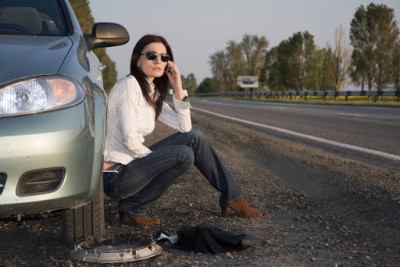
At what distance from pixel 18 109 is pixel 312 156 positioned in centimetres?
482

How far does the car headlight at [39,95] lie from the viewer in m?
2.13

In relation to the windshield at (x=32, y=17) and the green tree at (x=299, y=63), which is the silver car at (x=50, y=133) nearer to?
the windshield at (x=32, y=17)

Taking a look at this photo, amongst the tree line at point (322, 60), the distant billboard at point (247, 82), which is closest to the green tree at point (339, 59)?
the tree line at point (322, 60)

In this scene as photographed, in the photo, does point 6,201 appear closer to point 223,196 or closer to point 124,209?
point 124,209

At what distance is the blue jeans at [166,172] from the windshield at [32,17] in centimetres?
102

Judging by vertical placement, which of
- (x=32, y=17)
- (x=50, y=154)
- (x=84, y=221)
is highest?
(x=32, y=17)

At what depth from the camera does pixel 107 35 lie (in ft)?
11.0

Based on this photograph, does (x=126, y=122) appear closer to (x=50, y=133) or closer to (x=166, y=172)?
(x=166, y=172)

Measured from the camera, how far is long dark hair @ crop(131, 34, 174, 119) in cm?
341

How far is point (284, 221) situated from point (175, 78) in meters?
1.35

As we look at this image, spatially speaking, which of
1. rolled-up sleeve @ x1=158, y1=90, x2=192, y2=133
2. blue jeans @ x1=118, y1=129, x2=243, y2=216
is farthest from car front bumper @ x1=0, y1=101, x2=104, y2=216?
rolled-up sleeve @ x1=158, y1=90, x2=192, y2=133

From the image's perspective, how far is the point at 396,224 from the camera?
10.8 ft

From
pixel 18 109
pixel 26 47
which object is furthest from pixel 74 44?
pixel 18 109

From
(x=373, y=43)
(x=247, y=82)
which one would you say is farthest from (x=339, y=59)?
(x=247, y=82)
